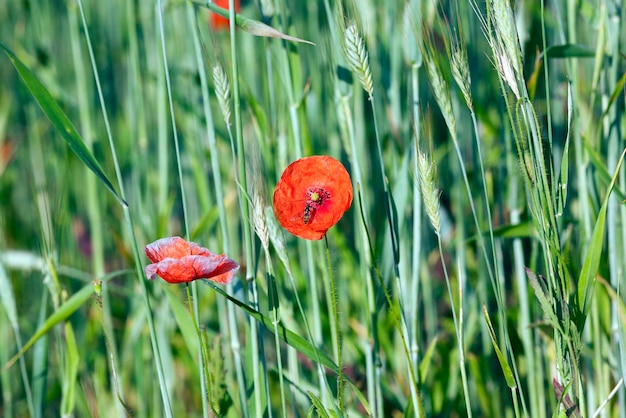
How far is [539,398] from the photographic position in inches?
36.9

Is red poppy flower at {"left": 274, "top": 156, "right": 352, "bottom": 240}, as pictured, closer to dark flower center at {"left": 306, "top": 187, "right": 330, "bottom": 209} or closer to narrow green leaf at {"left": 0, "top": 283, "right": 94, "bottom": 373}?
dark flower center at {"left": 306, "top": 187, "right": 330, "bottom": 209}

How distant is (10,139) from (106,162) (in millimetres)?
529

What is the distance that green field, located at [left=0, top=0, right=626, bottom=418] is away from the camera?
0.66 metres

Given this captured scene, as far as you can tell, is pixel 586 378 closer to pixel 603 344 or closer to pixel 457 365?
pixel 603 344

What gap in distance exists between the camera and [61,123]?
0.70m

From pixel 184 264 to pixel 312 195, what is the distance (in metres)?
0.14

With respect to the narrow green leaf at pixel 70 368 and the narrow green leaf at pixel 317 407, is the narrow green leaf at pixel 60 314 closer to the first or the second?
the narrow green leaf at pixel 70 368

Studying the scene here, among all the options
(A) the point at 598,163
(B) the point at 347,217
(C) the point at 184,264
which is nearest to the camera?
(C) the point at 184,264

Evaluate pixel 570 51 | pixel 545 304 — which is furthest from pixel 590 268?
pixel 570 51

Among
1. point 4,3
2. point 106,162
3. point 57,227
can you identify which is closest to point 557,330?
point 57,227

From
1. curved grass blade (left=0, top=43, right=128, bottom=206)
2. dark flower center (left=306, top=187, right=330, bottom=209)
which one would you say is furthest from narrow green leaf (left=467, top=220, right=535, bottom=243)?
curved grass blade (left=0, top=43, right=128, bottom=206)

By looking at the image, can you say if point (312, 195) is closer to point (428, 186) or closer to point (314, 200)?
point (314, 200)

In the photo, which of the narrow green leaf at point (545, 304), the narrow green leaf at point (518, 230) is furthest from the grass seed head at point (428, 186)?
the narrow green leaf at point (518, 230)

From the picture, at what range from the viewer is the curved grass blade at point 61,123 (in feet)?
2.25
